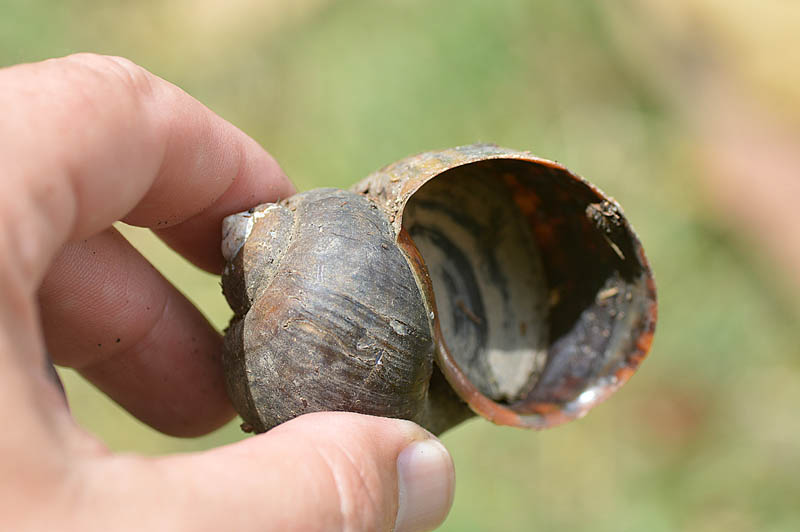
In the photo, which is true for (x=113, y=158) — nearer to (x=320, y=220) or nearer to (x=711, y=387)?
(x=320, y=220)

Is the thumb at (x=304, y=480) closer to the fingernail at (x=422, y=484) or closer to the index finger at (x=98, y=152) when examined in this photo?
the fingernail at (x=422, y=484)

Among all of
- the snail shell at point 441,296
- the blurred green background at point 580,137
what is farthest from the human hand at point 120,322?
the blurred green background at point 580,137

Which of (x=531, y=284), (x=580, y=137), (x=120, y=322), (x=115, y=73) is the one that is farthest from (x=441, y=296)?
(x=580, y=137)

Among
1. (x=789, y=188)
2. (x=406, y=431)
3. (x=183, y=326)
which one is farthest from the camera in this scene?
(x=789, y=188)

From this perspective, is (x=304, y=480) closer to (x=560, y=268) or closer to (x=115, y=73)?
(x=115, y=73)

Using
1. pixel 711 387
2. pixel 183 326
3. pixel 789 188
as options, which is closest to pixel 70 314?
pixel 183 326

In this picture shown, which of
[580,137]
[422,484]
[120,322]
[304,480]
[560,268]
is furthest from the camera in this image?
[580,137]

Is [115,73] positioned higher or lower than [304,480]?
higher
